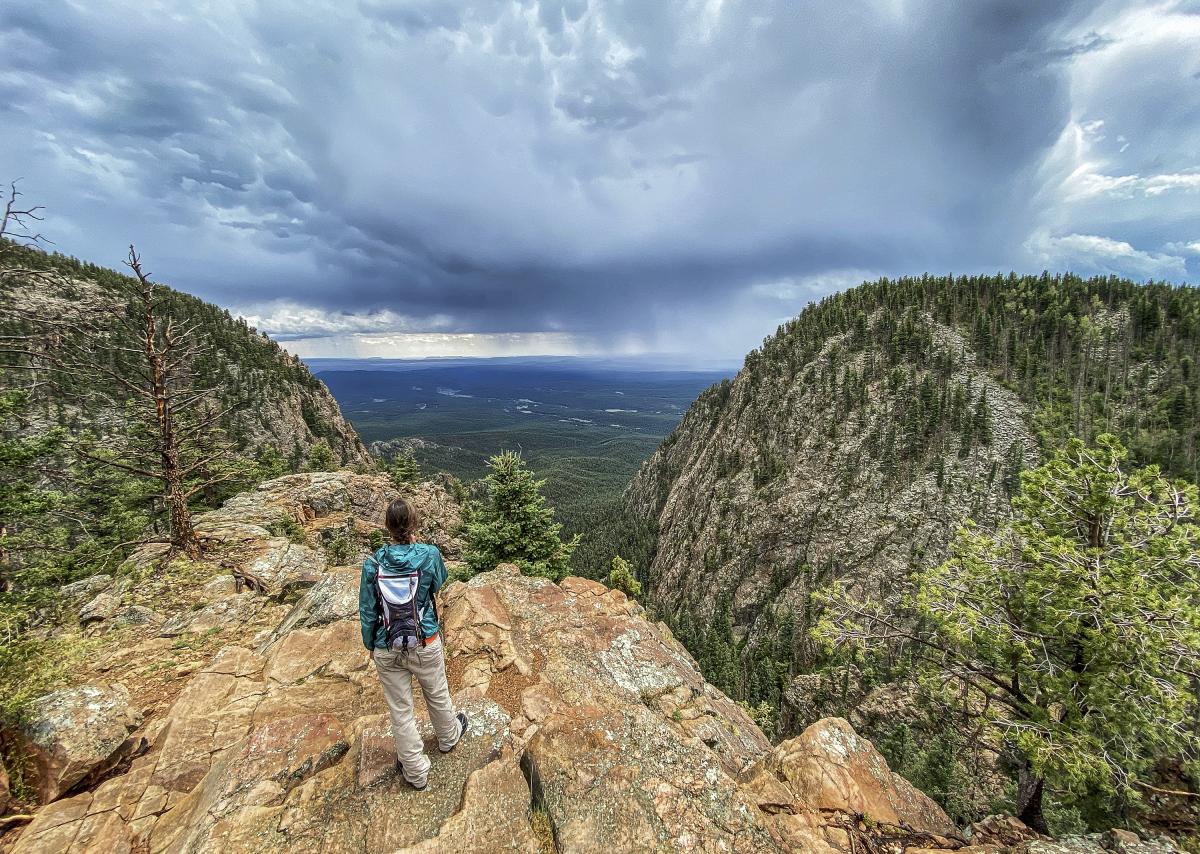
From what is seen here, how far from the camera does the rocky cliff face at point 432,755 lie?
606cm

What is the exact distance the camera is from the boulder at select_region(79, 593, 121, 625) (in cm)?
1265

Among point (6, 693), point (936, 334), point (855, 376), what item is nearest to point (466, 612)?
point (6, 693)

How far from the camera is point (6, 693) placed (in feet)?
22.7

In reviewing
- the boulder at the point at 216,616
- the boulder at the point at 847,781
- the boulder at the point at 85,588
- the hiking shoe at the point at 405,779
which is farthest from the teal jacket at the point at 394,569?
the boulder at the point at 85,588

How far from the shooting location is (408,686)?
21.4 ft

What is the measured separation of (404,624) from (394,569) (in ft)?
2.64

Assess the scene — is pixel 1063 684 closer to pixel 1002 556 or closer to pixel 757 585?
pixel 1002 556

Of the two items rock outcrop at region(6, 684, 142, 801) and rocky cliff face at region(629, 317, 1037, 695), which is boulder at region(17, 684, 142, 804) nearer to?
rock outcrop at region(6, 684, 142, 801)

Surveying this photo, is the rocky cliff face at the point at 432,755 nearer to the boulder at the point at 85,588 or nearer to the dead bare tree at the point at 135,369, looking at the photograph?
the boulder at the point at 85,588

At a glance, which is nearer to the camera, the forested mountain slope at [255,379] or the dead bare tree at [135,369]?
the dead bare tree at [135,369]

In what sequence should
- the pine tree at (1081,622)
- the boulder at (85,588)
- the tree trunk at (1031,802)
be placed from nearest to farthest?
the pine tree at (1081,622) < the tree trunk at (1031,802) < the boulder at (85,588)

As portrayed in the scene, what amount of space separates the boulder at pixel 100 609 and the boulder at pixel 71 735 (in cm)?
690

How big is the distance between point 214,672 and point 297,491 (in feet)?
72.5

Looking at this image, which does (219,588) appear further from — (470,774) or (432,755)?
(470,774)
